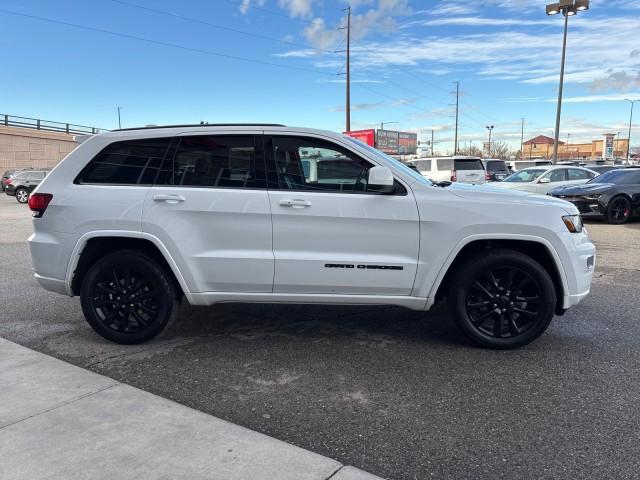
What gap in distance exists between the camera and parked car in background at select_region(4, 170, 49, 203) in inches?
943

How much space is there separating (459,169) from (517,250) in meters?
17.6

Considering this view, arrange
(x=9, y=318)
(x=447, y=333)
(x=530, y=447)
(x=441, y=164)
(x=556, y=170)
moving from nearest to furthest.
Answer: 1. (x=530, y=447)
2. (x=447, y=333)
3. (x=9, y=318)
4. (x=556, y=170)
5. (x=441, y=164)

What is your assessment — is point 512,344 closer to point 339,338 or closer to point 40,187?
point 339,338

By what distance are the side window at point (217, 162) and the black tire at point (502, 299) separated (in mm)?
1841

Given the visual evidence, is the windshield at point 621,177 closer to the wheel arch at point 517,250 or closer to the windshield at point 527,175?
the windshield at point 527,175

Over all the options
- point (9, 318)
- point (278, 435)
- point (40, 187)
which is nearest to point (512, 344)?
point (278, 435)

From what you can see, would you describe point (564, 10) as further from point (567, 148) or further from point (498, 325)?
point (567, 148)

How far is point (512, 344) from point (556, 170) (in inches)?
531

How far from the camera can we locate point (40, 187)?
14.5 feet

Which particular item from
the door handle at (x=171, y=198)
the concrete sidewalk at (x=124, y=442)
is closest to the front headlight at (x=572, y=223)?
the concrete sidewalk at (x=124, y=442)

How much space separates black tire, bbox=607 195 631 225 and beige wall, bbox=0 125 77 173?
144ft

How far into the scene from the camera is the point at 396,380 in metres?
3.72

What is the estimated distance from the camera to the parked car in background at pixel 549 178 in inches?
618

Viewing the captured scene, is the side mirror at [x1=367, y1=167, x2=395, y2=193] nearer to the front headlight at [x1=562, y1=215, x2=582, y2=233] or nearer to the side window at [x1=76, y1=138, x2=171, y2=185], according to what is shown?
the front headlight at [x1=562, y1=215, x2=582, y2=233]
